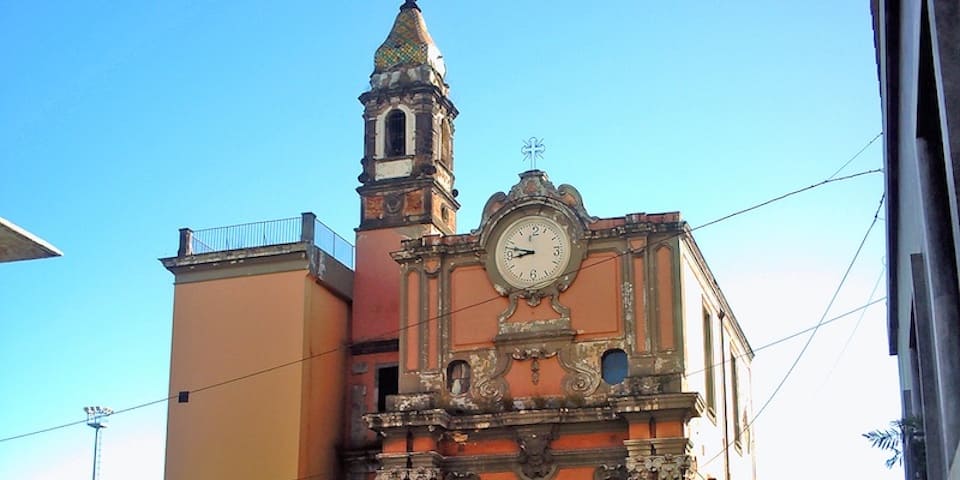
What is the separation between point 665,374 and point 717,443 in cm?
429

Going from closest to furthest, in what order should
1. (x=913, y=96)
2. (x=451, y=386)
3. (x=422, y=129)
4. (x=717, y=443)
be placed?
1. (x=913, y=96)
2. (x=451, y=386)
3. (x=717, y=443)
4. (x=422, y=129)

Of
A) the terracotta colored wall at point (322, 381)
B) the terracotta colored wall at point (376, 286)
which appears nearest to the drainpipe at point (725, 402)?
the terracotta colored wall at point (376, 286)

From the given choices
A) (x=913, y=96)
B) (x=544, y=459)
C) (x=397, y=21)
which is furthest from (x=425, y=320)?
(x=913, y=96)

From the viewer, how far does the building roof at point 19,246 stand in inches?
244

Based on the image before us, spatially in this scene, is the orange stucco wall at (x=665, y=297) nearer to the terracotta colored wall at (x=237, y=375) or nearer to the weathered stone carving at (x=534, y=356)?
the weathered stone carving at (x=534, y=356)

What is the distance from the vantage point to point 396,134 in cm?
3095

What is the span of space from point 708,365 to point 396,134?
909cm

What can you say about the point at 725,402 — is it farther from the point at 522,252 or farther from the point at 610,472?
the point at 522,252

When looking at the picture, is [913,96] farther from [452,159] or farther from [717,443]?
[452,159]

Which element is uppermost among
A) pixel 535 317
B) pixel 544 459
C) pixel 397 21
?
pixel 397 21

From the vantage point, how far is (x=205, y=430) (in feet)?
90.4

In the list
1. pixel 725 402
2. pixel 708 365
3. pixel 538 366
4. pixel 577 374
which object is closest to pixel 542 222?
pixel 538 366

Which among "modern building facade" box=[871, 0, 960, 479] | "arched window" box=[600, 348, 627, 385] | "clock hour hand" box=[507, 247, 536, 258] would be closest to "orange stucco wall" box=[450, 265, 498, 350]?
"clock hour hand" box=[507, 247, 536, 258]

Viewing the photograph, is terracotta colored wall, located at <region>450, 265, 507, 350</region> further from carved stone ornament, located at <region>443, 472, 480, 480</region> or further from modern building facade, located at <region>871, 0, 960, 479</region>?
modern building facade, located at <region>871, 0, 960, 479</region>
